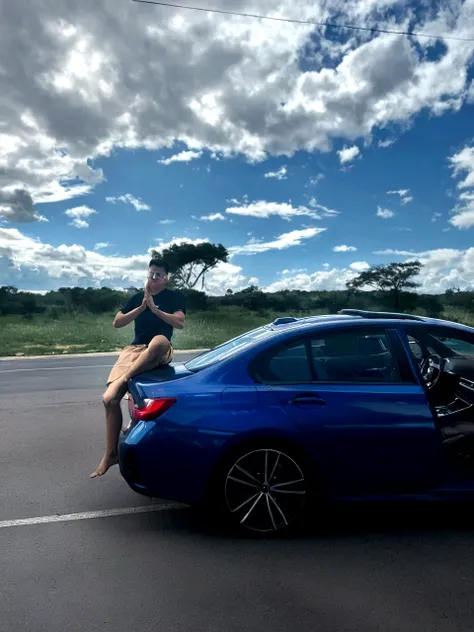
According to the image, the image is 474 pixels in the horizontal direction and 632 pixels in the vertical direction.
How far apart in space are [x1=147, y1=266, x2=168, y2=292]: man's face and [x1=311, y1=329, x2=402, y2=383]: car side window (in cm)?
169

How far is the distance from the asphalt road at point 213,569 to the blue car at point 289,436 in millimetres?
285

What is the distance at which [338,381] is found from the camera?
3.82 m

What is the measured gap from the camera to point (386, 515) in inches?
159

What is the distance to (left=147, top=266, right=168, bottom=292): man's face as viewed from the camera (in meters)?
5.00

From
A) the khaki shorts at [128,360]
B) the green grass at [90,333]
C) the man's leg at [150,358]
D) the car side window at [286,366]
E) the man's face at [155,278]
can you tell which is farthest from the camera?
the green grass at [90,333]

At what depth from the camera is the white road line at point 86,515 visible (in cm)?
394

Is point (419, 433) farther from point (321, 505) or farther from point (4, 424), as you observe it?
point (4, 424)

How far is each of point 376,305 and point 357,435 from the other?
141 feet

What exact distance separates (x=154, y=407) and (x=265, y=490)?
2.89 feet

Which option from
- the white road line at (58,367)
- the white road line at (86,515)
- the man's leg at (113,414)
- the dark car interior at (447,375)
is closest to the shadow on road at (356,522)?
the white road line at (86,515)

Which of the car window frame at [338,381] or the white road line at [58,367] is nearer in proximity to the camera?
the car window frame at [338,381]

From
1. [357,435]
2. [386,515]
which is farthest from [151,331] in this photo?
[386,515]

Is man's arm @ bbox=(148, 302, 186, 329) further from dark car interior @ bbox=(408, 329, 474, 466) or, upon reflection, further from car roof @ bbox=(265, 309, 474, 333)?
dark car interior @ bbox=(408, 329, 474, 466)

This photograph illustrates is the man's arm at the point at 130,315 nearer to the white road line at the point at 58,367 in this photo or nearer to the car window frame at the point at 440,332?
the car window frame at the point at 440,332
